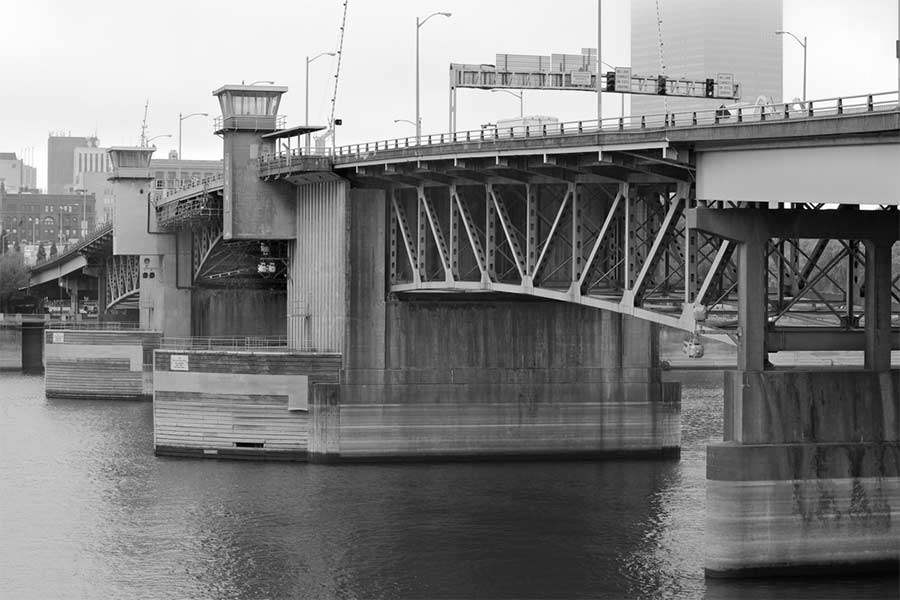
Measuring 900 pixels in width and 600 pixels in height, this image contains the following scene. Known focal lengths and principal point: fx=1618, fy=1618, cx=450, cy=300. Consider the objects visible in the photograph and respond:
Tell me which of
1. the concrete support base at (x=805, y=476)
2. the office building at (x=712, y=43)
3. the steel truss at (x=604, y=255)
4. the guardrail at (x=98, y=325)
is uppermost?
the office building at (x=712, y=43)

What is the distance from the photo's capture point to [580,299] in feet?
196

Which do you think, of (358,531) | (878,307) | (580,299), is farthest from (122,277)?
(878,307)

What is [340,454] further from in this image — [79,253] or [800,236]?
[79,253]

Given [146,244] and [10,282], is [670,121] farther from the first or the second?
[10,282]

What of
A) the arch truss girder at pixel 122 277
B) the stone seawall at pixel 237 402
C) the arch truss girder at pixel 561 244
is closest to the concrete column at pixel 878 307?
the arch truss girder at pixel 561 244

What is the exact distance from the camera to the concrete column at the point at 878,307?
164 feet

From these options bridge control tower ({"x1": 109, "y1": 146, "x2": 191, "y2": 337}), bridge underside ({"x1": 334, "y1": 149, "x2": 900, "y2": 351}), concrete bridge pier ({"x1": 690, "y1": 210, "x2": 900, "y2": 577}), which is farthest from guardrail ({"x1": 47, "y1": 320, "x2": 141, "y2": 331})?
concrete bridge pier ({"x1": 690, "y1": 210, "x2": 900, "y2": 577})

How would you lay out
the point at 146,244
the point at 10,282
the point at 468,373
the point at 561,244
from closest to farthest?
the point at 561,244, the point at 468,373, the point at 146,244, the point at 10,282

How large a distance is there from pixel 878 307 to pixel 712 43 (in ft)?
183

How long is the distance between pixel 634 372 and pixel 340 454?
14258 mm

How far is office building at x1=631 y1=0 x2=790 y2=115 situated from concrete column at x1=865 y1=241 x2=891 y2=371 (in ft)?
145

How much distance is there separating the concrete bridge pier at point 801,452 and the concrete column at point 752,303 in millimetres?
30

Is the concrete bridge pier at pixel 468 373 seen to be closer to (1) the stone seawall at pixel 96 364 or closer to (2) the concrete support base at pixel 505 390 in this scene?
(2) the concrete support base at pixel 505 390

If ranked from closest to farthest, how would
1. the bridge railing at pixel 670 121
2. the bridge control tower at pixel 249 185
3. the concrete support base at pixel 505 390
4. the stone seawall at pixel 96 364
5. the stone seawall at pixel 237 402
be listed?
the bridge railing at pixel 670 121 → the concrete support base at pixel 505 390 → the stone seawall at pixel 237 402 → the bridge control tower at pixel 249 185 → the stone seawall at pixel 96 364
